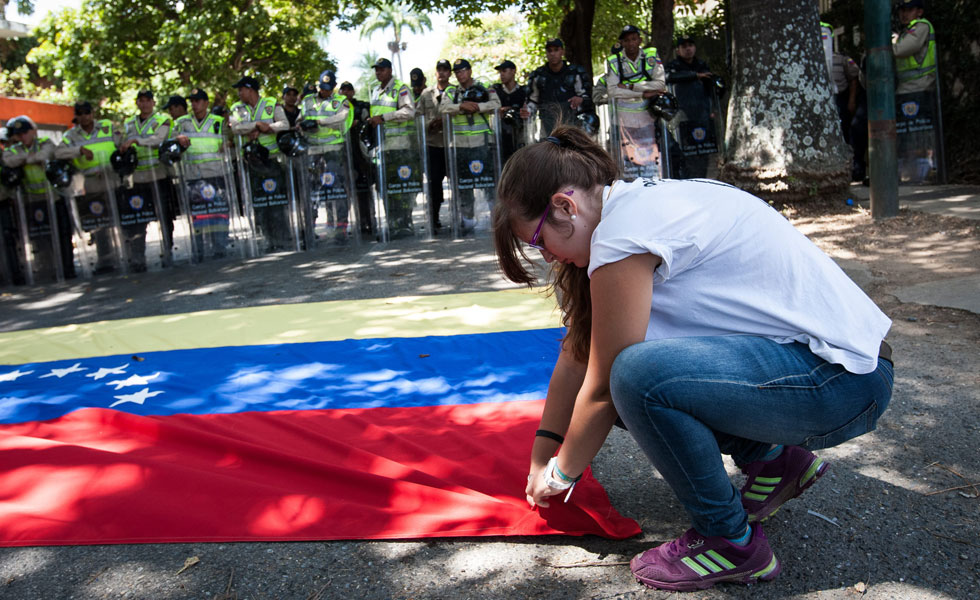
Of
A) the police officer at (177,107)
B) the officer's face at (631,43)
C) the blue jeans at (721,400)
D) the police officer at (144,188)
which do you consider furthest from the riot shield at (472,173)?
the blue jeans at (721,400)

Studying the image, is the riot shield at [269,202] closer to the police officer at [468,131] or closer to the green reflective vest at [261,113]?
the green reflective vest at [261,113]

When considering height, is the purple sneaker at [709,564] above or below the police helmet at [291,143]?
below

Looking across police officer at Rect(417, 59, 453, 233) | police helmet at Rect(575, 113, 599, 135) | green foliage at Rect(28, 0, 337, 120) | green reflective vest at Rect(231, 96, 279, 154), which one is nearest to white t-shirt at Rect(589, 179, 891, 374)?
police helmet at Rect(575, 113, 599, 135)

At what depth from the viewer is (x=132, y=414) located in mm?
3334

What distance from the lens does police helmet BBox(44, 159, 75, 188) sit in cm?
839

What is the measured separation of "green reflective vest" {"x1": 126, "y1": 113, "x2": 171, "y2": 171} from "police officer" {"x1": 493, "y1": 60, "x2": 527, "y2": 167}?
3.67m

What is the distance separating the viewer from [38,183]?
342 inches

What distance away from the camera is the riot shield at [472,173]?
29.0 ft

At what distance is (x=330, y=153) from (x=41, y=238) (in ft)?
10.6

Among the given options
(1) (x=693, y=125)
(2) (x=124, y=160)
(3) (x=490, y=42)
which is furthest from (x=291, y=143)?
(3) (x=490, y=42)

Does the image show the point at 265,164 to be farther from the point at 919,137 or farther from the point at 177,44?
the point at 177,44

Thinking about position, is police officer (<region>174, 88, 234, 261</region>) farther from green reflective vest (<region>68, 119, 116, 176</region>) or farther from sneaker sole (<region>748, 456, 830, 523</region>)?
sneaker sole (<region>748, 456, 830, 523</region>)

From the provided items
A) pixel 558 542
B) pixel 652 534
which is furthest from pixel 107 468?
pixel 652 534

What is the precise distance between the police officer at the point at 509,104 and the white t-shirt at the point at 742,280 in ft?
23.9
